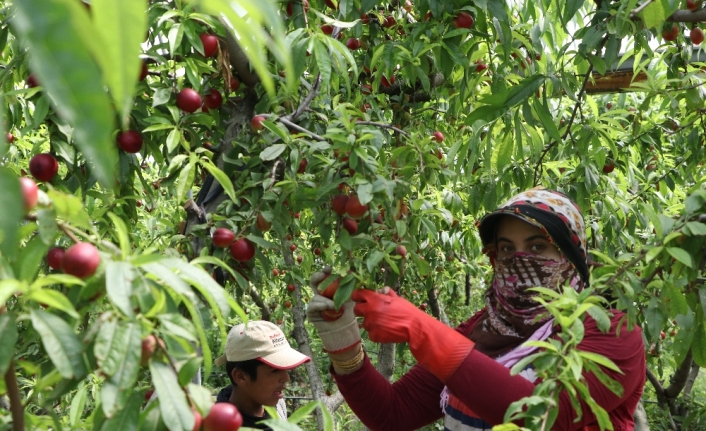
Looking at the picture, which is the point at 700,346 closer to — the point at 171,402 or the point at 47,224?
the point at 171,402

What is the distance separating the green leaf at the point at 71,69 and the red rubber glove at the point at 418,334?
5.13 ft

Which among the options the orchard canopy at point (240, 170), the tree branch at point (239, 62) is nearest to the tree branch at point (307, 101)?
the orchard canopy at point (240, 170)

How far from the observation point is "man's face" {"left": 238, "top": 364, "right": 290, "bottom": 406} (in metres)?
2.68

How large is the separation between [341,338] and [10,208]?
1.73 meters

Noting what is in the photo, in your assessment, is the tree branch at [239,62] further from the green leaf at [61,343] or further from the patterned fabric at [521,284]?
the green leaf at [61,343]

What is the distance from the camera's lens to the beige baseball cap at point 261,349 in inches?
105

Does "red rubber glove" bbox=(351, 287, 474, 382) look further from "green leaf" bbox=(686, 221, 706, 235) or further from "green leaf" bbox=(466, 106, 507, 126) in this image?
"green leaf" bbox=(686, 221, 706, 235)

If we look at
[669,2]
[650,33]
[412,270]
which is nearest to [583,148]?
[650,33]

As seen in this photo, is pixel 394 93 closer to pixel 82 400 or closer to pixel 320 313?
pixel 320 313

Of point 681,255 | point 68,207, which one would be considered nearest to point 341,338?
point 681,255

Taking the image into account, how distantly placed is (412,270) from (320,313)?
8.07 ft

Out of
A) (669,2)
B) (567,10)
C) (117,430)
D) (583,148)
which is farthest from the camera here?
(583,148)

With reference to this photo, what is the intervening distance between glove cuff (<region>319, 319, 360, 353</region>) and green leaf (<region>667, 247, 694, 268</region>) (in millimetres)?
1045

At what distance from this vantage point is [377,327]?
75.4 inches
